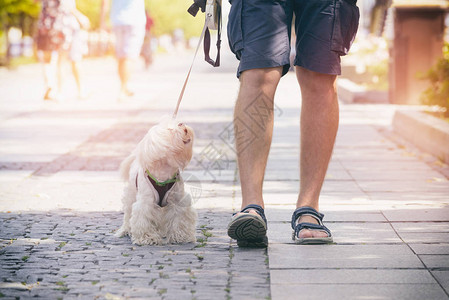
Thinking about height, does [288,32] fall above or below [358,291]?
above

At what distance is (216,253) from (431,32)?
336 inches

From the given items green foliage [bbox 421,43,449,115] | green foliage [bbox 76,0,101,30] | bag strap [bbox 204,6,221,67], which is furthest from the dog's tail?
green foliage [bbox 76,0,101,30]

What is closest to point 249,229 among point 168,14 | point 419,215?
point 419,215

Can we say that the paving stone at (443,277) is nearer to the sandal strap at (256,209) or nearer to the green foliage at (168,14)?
the sandal strap at (256,209)

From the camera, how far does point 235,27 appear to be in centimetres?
391

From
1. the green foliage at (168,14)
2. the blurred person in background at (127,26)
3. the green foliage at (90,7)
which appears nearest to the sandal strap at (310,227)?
the blurred person in background at (127,26)

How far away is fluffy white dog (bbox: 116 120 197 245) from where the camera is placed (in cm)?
382

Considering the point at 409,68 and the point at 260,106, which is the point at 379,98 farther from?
the point at 260,106

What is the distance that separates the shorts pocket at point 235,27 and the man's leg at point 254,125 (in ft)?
0.49

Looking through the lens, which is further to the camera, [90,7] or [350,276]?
[90,7]

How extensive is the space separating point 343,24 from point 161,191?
1319 millimetres

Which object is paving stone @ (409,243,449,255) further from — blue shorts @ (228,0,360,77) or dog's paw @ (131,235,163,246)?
dog's paw @ (131,235,163,246)

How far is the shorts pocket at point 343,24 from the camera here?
153 inches

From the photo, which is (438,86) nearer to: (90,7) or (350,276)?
(350,276)
